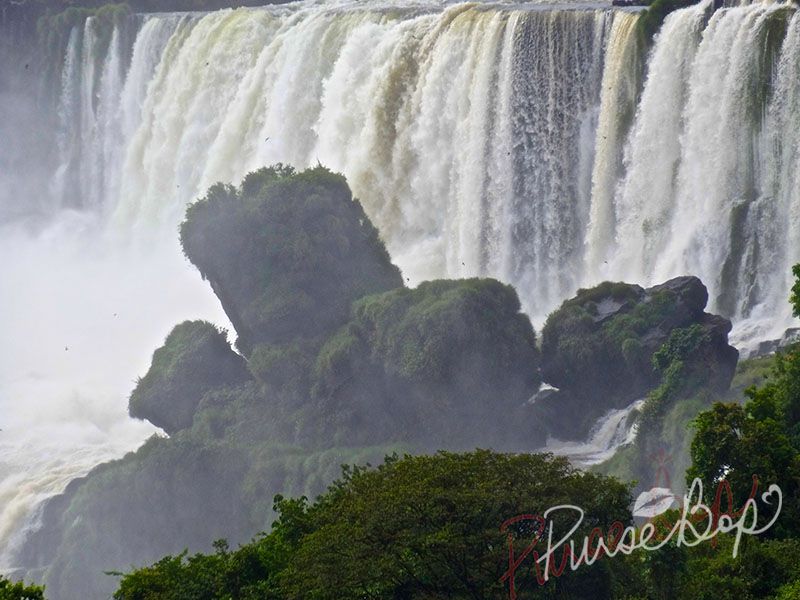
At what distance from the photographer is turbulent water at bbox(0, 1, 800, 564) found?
33469 millimetres

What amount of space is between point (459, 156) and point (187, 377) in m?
8.89

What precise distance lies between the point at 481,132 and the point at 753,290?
28.0 feet

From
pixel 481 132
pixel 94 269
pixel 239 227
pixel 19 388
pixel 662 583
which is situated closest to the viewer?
pixel 662 583

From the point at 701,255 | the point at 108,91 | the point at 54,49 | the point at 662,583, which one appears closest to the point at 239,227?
the point at 701,255

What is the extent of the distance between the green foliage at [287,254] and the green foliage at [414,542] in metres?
13.1

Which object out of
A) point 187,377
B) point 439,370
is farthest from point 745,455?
point 187,377

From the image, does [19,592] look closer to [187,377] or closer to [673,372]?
[673,372]

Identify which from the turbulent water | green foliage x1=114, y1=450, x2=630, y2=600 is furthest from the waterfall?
green foliage x1=114, y1=450, x2=630, y2=600

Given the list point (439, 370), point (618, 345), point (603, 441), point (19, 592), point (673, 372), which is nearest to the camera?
point (19, 592)

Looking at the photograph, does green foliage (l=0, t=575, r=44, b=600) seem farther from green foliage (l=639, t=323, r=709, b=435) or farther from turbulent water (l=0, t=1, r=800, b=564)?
turbulent water (l=0, t=1, r=800, b=564)

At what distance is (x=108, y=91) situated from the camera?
2234 inches

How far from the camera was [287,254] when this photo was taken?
113 feet

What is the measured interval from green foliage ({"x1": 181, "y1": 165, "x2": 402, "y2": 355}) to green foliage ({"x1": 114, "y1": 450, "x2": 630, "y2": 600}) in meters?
13.1

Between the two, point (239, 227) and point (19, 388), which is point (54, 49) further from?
point (239, 227)
